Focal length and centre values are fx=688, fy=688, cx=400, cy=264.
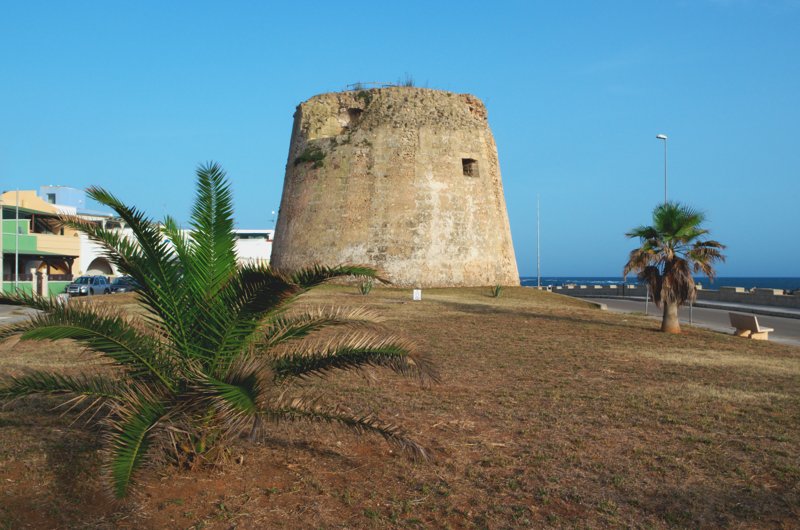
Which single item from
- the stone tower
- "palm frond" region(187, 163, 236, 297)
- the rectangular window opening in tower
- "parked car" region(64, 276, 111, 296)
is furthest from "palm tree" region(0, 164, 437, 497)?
"parked car" region(64, 276, 111, 296)

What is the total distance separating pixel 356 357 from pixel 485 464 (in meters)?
1.34

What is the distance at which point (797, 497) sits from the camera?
4473mm

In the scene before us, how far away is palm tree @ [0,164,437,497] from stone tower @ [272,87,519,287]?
21320 millimetres

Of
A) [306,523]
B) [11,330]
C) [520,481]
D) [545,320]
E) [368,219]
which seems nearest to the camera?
[306,523]

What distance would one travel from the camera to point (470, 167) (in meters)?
28.9

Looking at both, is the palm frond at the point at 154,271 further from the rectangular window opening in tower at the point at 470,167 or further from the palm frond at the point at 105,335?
the rectangular window opening in tower at the point at 470,167

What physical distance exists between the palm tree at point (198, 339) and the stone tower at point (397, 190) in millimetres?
21320

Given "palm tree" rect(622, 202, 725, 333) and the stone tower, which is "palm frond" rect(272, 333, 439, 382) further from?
the stone tower

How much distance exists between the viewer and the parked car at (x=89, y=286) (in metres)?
29.6

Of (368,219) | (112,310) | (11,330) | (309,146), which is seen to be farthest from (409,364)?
(309,146)

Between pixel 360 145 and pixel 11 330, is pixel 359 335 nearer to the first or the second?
pixel 11 330

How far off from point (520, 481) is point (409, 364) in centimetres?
117

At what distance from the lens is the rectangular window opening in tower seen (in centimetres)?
2868

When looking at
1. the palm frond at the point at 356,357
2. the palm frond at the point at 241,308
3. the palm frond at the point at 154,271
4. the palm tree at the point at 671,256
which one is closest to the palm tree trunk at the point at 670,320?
the palm tree at the point at 671,256
